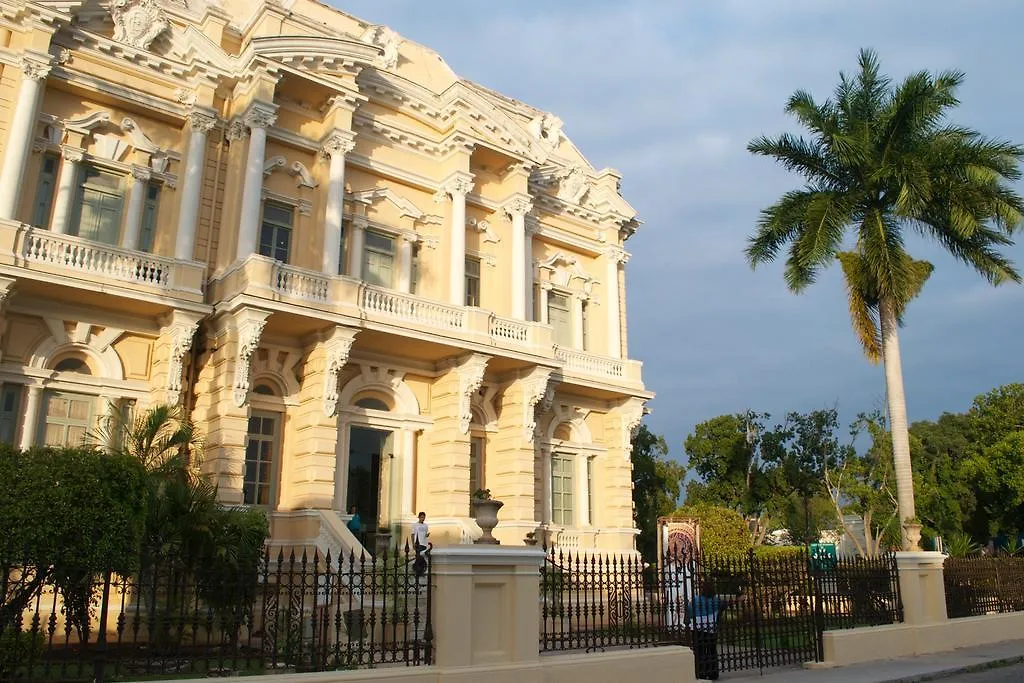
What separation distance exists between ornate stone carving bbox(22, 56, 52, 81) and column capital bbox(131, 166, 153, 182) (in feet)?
7.40

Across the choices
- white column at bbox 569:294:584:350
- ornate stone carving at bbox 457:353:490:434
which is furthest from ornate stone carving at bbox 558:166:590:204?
ornate stone carving at bbox 457:353:490:434

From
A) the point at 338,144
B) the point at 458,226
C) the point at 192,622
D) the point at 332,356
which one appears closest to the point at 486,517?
the point at 192,622

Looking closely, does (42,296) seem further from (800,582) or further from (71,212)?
(800,582)

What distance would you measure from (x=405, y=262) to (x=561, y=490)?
7306mm

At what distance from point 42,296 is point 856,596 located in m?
15.0

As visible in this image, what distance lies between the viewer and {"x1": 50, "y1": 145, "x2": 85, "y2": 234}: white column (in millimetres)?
15820

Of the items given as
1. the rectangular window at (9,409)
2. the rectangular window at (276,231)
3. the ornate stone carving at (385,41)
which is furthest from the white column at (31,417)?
the ornate stone carving at (385,41)

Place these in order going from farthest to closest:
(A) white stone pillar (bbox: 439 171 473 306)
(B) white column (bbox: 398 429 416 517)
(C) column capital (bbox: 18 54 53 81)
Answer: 1. (A) white stone pillar (bbox: 439 171 473 306)
2. (B) white column (bbox: 398 429 416 517)
3. (C) column capital (bbox: 18 54 53 81)

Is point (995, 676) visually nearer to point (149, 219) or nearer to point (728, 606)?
point (728, 606)

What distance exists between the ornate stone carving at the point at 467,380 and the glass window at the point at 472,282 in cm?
316

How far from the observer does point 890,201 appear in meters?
20.0

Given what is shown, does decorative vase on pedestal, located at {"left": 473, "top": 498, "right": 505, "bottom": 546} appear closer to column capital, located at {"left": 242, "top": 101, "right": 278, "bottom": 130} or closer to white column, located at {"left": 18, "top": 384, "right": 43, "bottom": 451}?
white column, located at {"left": 18, "top": 384, "right": 43, "bottom": 451}

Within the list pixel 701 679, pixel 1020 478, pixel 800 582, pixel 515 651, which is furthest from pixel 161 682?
pixel 1020 478

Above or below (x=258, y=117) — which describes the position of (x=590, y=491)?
below
